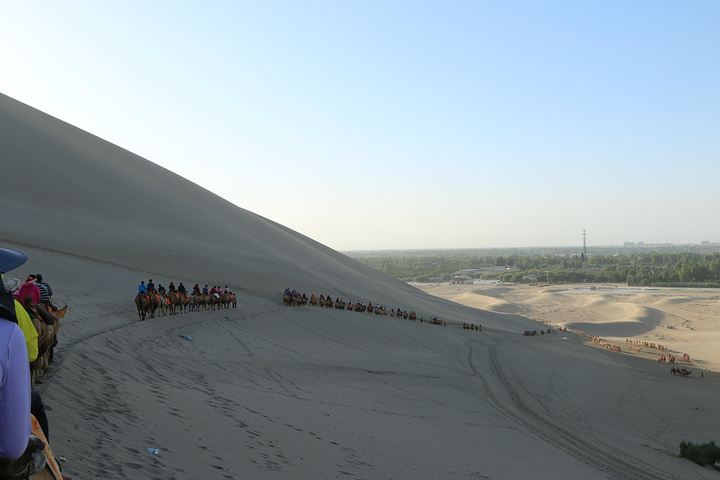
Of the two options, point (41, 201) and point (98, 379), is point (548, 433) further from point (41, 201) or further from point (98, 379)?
point (41, 201)

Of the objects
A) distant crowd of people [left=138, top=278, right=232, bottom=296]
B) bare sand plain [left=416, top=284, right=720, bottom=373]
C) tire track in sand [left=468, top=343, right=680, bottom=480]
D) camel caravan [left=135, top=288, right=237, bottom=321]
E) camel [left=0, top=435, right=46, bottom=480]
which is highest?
camel [left=0, top=435, right=46, bottom=480]

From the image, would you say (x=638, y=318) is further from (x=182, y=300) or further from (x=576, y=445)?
(x=182, y=300)

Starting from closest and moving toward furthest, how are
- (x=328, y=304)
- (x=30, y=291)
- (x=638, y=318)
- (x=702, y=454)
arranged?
(x=30, y=291) → (x=702, y=454) → (x=328, y=304) → (x=638, y=318)

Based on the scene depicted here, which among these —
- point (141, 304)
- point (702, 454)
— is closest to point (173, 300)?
point (141, 304)

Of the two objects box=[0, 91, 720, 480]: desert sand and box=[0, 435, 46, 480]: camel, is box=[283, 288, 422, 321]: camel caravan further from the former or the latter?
box=[0, 435, 46, 480]: camel

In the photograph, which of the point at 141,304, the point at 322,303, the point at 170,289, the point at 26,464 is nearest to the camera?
the point at 26,464

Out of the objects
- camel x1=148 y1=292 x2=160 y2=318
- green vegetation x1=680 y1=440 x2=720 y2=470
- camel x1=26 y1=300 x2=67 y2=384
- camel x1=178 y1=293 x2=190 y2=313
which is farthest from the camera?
camel x1=178 y1=293 x2=190 y2=313

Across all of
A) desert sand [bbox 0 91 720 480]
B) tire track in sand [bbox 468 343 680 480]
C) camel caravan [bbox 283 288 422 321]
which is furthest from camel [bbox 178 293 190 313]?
tire track in sand [bbox 468 343 680 480]

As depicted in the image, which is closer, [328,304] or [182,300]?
[182,300]
